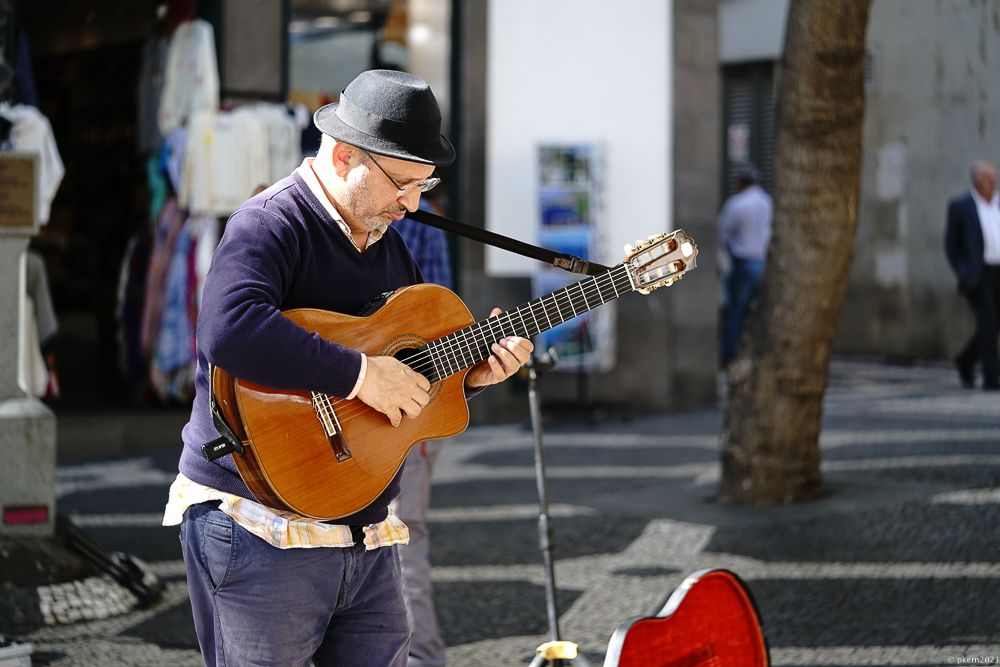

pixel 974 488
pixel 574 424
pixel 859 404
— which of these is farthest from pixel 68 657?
pixel 859 404

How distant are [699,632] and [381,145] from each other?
1.66 meters

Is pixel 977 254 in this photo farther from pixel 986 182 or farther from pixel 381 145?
pixel 381 145

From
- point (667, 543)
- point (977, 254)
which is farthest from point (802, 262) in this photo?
point (977, 254)

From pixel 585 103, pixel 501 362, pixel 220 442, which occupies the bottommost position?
pixel 220 442

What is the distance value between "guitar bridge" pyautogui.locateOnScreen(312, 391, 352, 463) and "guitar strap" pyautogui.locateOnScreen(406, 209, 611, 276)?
0.62 meters

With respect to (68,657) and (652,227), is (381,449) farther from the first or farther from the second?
(652,227)

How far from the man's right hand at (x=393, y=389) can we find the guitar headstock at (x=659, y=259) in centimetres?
60

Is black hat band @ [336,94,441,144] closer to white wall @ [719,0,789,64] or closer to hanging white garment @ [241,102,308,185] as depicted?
hanging white garment @ [241,102,308,185]

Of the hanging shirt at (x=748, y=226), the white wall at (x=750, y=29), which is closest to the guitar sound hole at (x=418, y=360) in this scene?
the hanging shirt at (x=748, y=226)

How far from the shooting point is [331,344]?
2.73m

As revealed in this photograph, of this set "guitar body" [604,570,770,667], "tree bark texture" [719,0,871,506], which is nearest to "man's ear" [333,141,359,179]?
"guitar body" [604,570,770,667]

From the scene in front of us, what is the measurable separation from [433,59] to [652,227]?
2375 millimetres

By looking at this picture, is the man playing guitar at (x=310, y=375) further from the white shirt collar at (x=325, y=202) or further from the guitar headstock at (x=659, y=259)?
the guitar headstock at (x=659, y=259)

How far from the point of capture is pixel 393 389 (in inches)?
112
